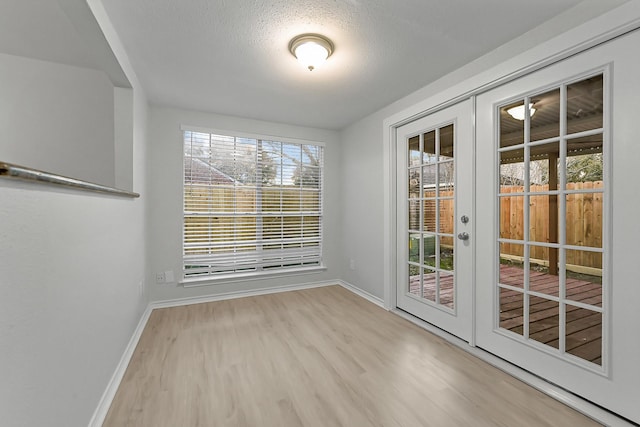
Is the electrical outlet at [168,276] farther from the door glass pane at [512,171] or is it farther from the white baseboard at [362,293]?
the door glass pane at [512,171]

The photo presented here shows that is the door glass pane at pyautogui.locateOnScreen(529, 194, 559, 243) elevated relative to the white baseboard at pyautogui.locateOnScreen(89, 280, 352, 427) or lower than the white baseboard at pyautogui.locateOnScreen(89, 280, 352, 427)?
elevated

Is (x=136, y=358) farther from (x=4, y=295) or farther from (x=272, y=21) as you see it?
(x=272, y=21)

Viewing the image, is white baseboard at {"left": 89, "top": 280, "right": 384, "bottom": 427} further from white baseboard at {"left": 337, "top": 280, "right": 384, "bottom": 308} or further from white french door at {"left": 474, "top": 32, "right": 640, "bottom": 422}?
white french door at {"left": 474, "top": 32, "right": 640, "bottom": 422}

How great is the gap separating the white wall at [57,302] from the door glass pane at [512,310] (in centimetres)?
255

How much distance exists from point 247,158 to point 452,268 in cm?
269

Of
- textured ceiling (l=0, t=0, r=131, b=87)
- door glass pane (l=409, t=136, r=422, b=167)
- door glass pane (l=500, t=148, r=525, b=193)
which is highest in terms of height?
textured ceiling (l=0, t=0, r=131, b=87)

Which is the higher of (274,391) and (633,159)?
(633,159)

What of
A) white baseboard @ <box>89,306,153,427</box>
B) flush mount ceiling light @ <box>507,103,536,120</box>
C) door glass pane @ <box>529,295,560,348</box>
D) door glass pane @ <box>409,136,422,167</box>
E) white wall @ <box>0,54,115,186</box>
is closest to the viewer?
white baseboard @ <box>89,306,153,427</box>

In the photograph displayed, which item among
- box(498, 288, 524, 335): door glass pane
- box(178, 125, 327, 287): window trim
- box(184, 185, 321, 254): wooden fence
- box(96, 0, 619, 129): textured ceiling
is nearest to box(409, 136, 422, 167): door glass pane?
box(96, 0, 619, 129): textured ceiling

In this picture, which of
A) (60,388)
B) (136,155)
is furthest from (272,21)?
(60,388)

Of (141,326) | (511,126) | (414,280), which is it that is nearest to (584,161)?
(511,126)

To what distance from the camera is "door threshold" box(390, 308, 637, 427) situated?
145 cm

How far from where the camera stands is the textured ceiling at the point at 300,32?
1637 mm

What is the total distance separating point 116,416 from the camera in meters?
1.48
